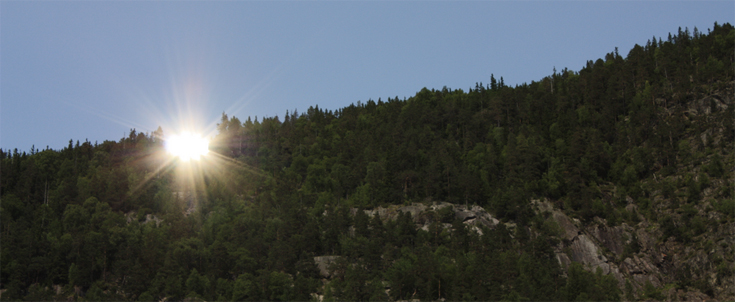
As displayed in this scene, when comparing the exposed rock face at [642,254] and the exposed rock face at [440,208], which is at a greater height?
the exposed rock face at [440,208]

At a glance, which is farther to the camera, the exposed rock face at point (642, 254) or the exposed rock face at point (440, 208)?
the exposed rock face at point (440, 208)

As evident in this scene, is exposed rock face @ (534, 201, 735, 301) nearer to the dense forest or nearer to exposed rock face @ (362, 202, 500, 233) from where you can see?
the dense forest

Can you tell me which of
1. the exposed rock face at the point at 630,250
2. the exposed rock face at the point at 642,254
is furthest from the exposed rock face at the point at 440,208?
the exposed rock face at the point at 642,254

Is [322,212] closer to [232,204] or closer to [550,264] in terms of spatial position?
[232,204]

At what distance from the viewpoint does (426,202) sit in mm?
155750

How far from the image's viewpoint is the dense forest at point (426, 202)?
12606 cm


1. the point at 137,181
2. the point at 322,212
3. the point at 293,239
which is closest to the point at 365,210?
the point at 322,212

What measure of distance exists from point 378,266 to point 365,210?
101 ft

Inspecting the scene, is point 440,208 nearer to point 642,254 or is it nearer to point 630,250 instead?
point 630,250

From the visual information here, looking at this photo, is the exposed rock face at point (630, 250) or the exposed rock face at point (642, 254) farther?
the exposed rock face at point (642, 254)

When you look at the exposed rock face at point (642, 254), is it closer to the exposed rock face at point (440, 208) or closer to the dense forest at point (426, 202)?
the dense forest at point (426, 202)

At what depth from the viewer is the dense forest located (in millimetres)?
126062

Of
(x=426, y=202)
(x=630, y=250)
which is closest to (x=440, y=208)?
(x=426, y=202)

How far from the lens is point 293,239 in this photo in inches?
5699
